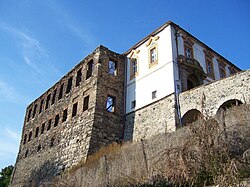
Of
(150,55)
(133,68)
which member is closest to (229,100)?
(150,55)

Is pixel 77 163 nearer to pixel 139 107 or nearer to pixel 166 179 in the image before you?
pixel 139 107

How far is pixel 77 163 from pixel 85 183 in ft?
22.4

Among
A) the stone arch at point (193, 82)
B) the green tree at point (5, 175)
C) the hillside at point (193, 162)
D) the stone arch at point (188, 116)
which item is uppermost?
the stone arch at point (193, 82)

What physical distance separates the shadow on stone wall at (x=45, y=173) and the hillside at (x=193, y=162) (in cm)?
800

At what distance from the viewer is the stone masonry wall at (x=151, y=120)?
46.9 feet

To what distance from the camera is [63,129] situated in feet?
61.7

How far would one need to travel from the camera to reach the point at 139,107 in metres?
16.7

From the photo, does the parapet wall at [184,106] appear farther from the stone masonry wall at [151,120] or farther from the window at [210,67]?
the window at [210,67]

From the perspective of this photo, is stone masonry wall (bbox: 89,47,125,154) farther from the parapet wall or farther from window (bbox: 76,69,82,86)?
window (bbox: 76,69,82,86)

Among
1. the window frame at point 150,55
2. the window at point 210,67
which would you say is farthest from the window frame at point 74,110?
the window at point 210,67

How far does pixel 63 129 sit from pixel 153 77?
7.91m

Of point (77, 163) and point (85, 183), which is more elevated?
point (77, 163)

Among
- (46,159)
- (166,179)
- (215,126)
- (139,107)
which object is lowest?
(166,179)

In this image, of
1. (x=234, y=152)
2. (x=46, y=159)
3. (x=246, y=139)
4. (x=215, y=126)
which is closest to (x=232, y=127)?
(x=246, y=139)
